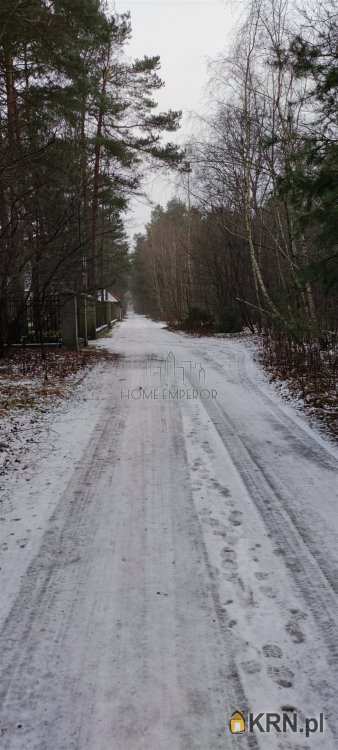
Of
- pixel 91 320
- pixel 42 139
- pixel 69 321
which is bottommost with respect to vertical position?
pixel 69 321

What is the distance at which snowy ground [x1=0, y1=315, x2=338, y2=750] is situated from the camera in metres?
1.85

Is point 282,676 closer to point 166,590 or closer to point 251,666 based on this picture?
point 251,666

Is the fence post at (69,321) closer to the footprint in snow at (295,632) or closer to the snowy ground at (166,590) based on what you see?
the snowy ground at (166,590)

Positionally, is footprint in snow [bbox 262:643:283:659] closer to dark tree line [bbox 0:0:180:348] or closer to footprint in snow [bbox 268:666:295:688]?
footprint in snow [bbox 268:666:295:688]

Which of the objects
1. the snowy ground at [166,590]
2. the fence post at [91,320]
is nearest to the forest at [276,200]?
the snowy ground at [166,590]

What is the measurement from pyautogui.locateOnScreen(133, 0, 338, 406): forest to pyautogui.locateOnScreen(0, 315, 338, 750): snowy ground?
2.78 meters

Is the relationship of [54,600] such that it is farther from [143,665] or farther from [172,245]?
[172,245]

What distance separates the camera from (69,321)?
13.2 meters

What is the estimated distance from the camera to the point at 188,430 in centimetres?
557

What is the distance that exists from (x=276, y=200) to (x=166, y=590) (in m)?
9.37

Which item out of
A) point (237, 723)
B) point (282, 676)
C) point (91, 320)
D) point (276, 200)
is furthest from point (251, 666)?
point (91, 320)

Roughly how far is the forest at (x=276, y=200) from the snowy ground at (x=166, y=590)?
2776 millimetres

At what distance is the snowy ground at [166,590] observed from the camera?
72.8 inches

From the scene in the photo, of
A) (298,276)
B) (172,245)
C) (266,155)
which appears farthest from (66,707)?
(172,245)
